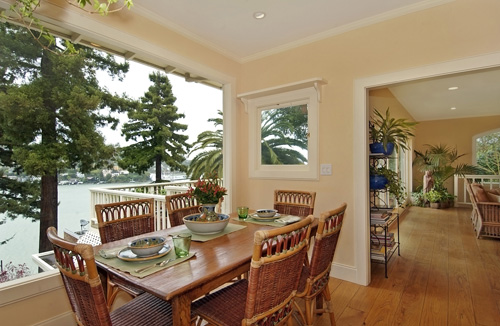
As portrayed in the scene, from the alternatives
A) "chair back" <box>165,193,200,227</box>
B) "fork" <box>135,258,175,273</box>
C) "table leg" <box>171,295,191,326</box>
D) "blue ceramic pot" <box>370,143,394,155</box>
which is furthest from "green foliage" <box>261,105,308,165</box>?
"table leg" <box>171,295,191,326</box>

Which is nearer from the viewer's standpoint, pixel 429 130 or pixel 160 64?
pixel 160 64

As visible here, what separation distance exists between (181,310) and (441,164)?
8592 millimetres

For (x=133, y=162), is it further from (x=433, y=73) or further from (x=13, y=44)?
(x=433, y=73)

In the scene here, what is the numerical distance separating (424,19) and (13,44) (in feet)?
11.1

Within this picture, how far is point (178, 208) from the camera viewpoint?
2.31 m

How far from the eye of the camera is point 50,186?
7.15 ft

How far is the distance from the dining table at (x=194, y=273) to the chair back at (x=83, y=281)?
0.16 meters

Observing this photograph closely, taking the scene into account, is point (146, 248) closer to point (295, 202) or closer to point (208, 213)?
point (208, 213)

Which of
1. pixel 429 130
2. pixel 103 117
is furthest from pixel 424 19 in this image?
pixel 429 130

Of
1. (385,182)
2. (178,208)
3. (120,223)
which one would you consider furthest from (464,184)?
(120,223)

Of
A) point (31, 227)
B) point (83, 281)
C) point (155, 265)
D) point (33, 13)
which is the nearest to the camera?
point (83, 281)

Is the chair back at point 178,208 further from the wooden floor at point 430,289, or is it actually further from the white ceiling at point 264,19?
the white ceiling at point 264,19

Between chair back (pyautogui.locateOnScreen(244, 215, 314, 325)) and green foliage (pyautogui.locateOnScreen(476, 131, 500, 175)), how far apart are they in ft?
28.7

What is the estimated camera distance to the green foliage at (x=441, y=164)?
7340 mm
